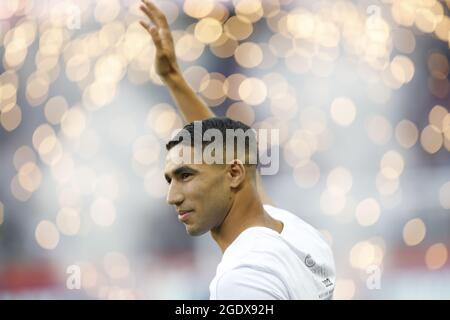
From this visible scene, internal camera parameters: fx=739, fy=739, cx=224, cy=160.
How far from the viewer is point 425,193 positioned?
235 inches

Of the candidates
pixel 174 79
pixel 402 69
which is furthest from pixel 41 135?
pixel 174 79

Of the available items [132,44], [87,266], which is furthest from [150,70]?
[87,266]

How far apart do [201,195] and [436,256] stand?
4.26 meters

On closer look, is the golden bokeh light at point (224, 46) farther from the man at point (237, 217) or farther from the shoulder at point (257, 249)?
the shoulder at point (257, 249)

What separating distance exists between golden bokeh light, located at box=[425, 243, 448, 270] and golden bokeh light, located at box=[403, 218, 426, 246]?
119 millimetres

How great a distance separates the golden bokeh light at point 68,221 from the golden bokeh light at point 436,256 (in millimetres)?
2898

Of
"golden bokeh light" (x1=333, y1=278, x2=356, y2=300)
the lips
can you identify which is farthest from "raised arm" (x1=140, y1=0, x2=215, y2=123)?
"golden bokeh light" (x1=333, y1=278, x2=356, y2=300)

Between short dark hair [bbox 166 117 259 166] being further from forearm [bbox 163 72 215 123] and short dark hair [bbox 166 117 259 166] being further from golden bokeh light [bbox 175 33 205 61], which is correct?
golden bokeh light [bbox 175 33 205 61]

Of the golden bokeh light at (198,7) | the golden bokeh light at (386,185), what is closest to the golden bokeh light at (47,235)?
the golden bokeh light at (198,7)

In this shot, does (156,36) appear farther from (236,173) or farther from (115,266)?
(115,266)

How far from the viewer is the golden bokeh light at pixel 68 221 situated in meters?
6.16

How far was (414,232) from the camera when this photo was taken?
19.6 feet

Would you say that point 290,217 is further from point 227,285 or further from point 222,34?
point 222,34
